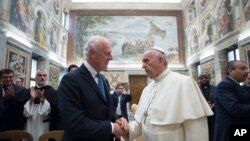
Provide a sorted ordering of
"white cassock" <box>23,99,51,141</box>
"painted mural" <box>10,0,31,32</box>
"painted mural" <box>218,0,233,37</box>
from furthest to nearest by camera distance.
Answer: "painted mural" <box>218,0,233,37</box>
"painted mural" <box>10,0,31,32</box>
"white cassock" <box>23,99,51,141</box>

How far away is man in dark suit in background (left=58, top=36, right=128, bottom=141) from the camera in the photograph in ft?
5.98

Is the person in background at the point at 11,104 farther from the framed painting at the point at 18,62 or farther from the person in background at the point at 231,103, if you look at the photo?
the framed painting at the point at 18,62

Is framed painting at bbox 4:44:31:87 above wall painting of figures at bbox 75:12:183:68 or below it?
below

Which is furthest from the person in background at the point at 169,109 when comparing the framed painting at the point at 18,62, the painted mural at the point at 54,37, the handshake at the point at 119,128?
the painted mural at the point at 54,37

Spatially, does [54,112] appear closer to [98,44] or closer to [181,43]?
[98,44]

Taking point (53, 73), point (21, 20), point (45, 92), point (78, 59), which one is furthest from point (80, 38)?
point (45, 92)

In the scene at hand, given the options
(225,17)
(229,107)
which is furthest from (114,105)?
(225,17)

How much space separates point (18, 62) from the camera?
9391mm

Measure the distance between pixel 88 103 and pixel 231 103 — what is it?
196cm

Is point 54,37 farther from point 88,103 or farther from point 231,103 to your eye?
point 88,103

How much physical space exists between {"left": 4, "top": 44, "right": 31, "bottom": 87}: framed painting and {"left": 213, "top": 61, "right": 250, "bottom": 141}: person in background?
768cm

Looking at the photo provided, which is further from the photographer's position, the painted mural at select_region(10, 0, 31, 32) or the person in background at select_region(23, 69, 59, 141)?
the painted mural at select_region(10, 0, 31, 32)

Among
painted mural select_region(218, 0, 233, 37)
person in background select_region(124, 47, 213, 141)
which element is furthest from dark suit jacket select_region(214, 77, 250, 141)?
painted mural select_region(218, 0, 233, 37)

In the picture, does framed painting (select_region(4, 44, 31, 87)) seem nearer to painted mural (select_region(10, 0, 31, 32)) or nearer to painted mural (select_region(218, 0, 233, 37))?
painted mural (select_region(10, 0, 31, 32))
